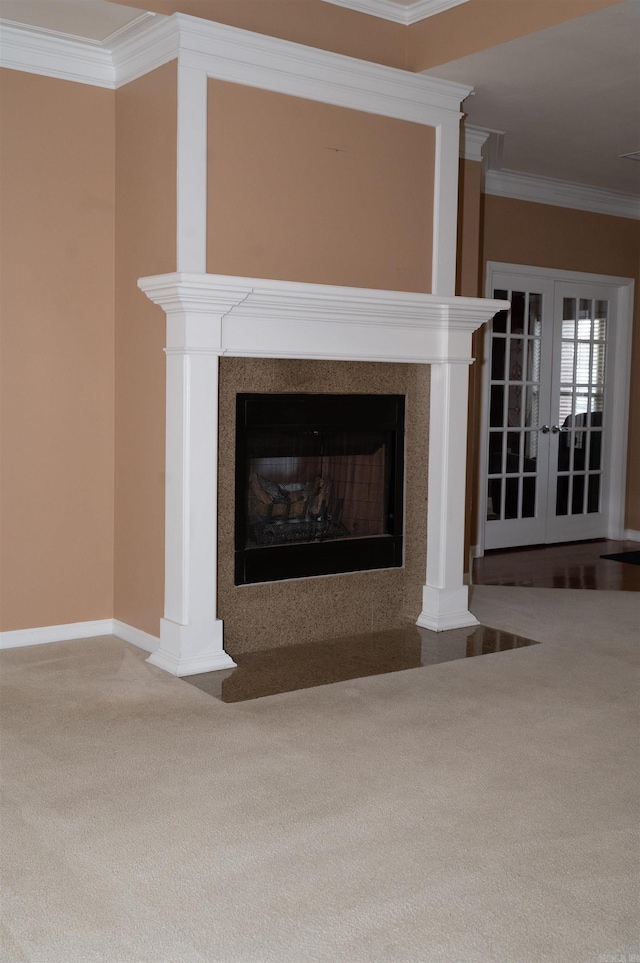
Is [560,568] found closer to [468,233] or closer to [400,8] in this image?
[468,233]

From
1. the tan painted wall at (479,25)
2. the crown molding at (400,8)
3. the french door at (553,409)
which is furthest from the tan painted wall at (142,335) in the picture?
the french door at (553,409)

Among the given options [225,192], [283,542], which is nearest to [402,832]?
[283,542]

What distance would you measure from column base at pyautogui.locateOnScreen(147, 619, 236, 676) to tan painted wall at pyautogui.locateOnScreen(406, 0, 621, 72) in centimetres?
267

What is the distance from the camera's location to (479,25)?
4.07 metres

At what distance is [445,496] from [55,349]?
1.92 meters

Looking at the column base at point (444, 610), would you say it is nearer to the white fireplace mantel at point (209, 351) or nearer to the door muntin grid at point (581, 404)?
the white fireplace mantel at point (209, 351)

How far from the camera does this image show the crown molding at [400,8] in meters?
4.20

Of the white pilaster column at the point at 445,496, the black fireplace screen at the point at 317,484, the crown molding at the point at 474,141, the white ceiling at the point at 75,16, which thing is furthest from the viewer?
the crown molding at the point at 474,141

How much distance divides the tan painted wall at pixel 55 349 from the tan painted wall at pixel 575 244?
314 centimetres

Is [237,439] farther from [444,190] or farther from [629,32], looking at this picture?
[629,32]

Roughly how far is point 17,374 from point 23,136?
3.24ft

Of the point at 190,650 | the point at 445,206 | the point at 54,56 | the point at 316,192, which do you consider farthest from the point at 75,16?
the point at 190,650

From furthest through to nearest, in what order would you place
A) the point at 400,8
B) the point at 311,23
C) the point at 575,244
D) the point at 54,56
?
the point at 575,244 < the point at 400,8 < the point at 311,23 < the point at 54,56

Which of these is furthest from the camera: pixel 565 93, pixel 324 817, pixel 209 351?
pixel 565 93
